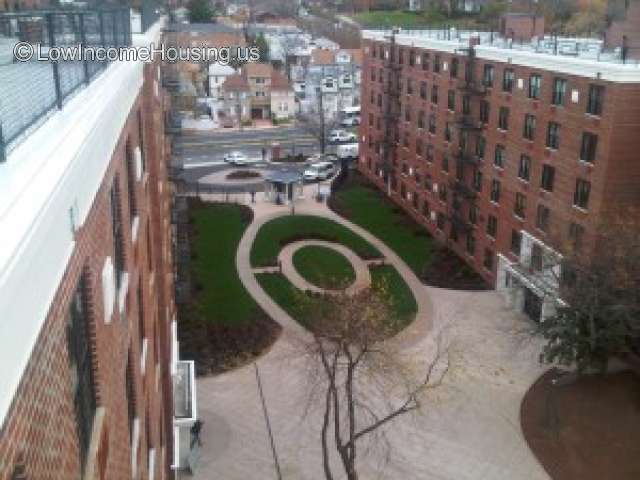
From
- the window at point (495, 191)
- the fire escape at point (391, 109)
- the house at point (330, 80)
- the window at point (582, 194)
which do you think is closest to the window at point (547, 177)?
the window at point (582, 194)

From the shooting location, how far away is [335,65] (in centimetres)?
8925

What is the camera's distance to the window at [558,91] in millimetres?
29062

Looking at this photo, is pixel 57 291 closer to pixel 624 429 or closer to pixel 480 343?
pixel 624 429

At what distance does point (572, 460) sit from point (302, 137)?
53.6 m

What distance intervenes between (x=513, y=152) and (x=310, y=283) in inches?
485

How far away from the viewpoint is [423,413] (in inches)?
991

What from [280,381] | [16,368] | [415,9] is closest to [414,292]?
[280,381]

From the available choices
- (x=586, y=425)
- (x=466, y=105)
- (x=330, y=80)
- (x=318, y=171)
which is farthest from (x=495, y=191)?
(x=330, y=80)

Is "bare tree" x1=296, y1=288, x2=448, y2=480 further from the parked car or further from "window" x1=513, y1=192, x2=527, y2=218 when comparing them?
the parked car

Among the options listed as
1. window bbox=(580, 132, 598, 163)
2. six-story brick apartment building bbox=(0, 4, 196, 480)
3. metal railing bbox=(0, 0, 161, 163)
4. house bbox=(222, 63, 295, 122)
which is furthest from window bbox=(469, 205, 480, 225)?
house bbox=(222, 63, 295, 122)

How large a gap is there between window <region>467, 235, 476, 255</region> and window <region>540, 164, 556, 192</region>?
7.44 m

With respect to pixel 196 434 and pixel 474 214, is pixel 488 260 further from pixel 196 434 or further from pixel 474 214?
pixel 196 434

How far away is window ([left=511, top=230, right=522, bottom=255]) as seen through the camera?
3344cm

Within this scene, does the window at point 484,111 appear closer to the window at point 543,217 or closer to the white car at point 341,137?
the window at point 543,217
